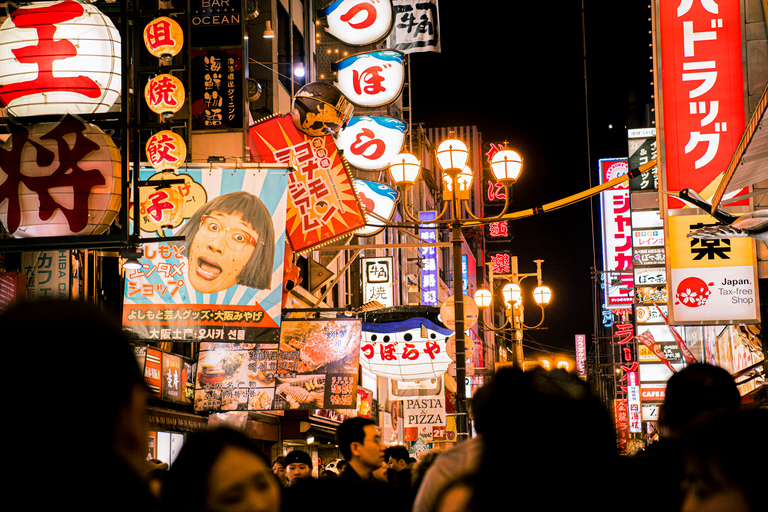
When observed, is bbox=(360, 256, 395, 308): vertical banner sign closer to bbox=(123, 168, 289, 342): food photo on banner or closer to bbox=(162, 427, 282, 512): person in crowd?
bbox=(123, 168, 289, 342): food photo on banner

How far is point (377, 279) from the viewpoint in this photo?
32.8 metres

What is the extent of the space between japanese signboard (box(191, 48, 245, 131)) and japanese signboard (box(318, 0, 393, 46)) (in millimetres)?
3446

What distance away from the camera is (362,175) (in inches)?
1537

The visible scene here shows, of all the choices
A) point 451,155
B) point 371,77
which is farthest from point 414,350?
point 371,77

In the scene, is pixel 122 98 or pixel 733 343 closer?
pixel 122 98

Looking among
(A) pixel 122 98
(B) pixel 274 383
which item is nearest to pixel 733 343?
(B) pixel 274 383

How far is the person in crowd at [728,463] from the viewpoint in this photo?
7.35ft

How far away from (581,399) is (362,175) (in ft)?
121

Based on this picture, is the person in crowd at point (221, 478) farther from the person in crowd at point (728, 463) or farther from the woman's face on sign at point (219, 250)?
the woman's face on sign at point (219, 250)

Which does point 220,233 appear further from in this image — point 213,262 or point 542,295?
point 542,295

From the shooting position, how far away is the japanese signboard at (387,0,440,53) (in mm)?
27562

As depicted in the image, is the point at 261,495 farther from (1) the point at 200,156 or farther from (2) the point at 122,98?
(1) the point at 200,156

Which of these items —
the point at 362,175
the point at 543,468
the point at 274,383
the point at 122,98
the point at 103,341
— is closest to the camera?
the point at 103,341

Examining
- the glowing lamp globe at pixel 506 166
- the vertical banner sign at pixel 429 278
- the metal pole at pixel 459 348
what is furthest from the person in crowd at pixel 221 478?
the vertical banner sign at pixel 429 278
